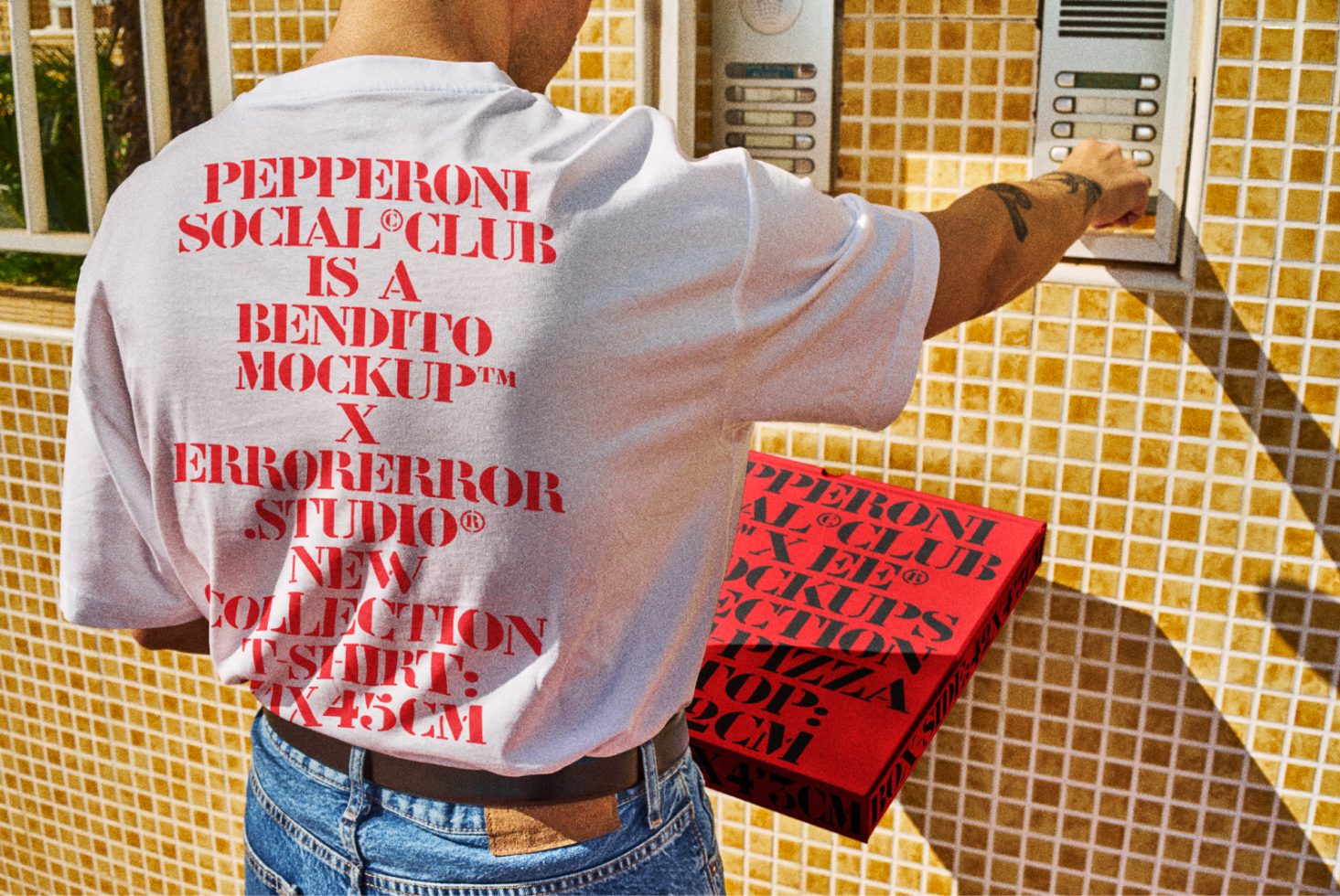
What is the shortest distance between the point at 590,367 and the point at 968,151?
850 mm

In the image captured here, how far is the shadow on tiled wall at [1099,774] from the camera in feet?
5.21

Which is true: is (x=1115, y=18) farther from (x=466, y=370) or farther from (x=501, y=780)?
(x=501, y=780)

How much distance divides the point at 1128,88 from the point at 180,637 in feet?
4.00

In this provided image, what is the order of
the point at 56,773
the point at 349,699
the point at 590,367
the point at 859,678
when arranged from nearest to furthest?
the point at 590,367 → the point at 349,699 → the point at 859,678 → the point at 56,773

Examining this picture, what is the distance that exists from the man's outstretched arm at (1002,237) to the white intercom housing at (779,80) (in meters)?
0.40

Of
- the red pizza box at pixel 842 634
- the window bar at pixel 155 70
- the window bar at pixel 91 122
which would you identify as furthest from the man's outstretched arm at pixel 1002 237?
the window bar at pixel 91 122

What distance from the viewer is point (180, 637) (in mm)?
1233

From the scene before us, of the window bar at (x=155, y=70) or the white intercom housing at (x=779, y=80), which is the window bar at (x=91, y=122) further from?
the white intercom housing at (x=779, y=80)

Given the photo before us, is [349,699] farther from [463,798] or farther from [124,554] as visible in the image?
[124,554]

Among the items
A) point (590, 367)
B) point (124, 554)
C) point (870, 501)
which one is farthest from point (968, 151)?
point (124, 554)

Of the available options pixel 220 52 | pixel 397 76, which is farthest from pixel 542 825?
pixel 220 52

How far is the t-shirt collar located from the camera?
92 cm

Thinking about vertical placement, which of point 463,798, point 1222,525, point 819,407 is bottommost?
point 463,798

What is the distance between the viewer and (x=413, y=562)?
0.96 metres
